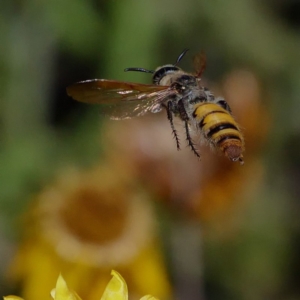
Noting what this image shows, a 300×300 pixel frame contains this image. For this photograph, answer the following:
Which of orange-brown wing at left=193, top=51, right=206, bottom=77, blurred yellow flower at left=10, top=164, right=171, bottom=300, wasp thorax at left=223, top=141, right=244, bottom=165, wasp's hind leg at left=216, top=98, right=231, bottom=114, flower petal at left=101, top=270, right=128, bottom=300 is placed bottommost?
blurred yellow flower at left=10, top=164, right=171, bottom=300

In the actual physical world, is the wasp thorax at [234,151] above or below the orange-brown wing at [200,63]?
below

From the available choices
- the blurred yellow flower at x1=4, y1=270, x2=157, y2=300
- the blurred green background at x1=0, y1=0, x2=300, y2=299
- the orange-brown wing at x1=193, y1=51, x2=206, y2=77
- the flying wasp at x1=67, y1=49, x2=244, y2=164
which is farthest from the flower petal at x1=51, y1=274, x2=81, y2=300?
the blurred green background at x1=0, y1=0, x2=300, y2=299

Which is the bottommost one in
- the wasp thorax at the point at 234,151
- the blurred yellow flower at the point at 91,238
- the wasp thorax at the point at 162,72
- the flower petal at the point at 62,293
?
the blurred yellow flower at the point at 91,238

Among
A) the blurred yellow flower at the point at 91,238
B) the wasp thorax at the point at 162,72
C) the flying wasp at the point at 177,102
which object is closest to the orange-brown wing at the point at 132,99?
the flying wasp at the point at 177,102

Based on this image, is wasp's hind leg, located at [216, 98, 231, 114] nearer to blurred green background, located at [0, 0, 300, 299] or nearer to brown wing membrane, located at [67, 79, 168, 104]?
brown wing membrane, located at [67, 79, 168, 104]

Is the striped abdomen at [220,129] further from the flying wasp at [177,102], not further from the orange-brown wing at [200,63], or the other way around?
the orange-brown wing at [200,63]

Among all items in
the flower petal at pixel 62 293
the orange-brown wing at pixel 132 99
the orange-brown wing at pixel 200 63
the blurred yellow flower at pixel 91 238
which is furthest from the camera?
the blurred yellow flower at pixel 91 238

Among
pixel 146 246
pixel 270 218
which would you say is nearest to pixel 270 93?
pixel 270 218
